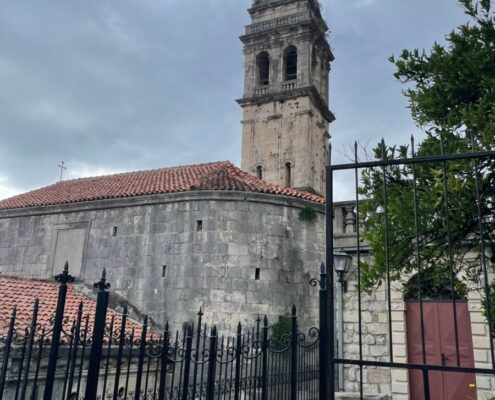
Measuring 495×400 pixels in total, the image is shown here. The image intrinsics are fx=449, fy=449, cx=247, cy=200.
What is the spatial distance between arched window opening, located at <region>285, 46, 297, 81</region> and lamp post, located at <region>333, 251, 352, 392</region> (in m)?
16.4

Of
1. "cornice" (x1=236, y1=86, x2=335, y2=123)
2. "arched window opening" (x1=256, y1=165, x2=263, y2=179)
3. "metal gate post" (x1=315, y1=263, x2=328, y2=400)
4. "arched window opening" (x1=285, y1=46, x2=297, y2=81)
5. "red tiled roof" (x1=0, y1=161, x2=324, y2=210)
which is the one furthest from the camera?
"arched window opening" (x1=285, y1=46, x2=297, y2=81)

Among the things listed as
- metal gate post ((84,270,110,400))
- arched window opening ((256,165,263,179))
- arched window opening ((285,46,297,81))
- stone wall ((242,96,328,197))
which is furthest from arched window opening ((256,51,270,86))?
metal gate post ((84,270,110,400))

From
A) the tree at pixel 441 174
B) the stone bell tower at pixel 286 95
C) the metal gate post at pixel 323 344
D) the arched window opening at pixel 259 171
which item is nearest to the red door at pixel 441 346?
the tree at pixel 441 174

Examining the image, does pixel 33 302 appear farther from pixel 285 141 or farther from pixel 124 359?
pixel 285 141

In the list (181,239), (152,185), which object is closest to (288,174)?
(152,185)

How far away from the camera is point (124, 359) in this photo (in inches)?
388

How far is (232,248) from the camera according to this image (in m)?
13.6

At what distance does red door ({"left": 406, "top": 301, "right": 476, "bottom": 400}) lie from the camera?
9.02 m

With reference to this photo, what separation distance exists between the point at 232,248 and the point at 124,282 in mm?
3715

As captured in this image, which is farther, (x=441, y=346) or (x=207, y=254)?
(x=207, y=254)

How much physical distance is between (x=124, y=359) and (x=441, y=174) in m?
8.36

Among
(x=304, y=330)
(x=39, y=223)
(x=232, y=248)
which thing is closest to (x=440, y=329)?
(x=304, y=330)

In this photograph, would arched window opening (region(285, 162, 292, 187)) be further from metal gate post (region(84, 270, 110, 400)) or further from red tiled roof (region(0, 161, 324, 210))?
metal gate post (region(84, 270, 110, 400))

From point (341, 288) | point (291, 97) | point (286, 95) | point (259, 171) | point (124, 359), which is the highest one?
point (286, 95)
